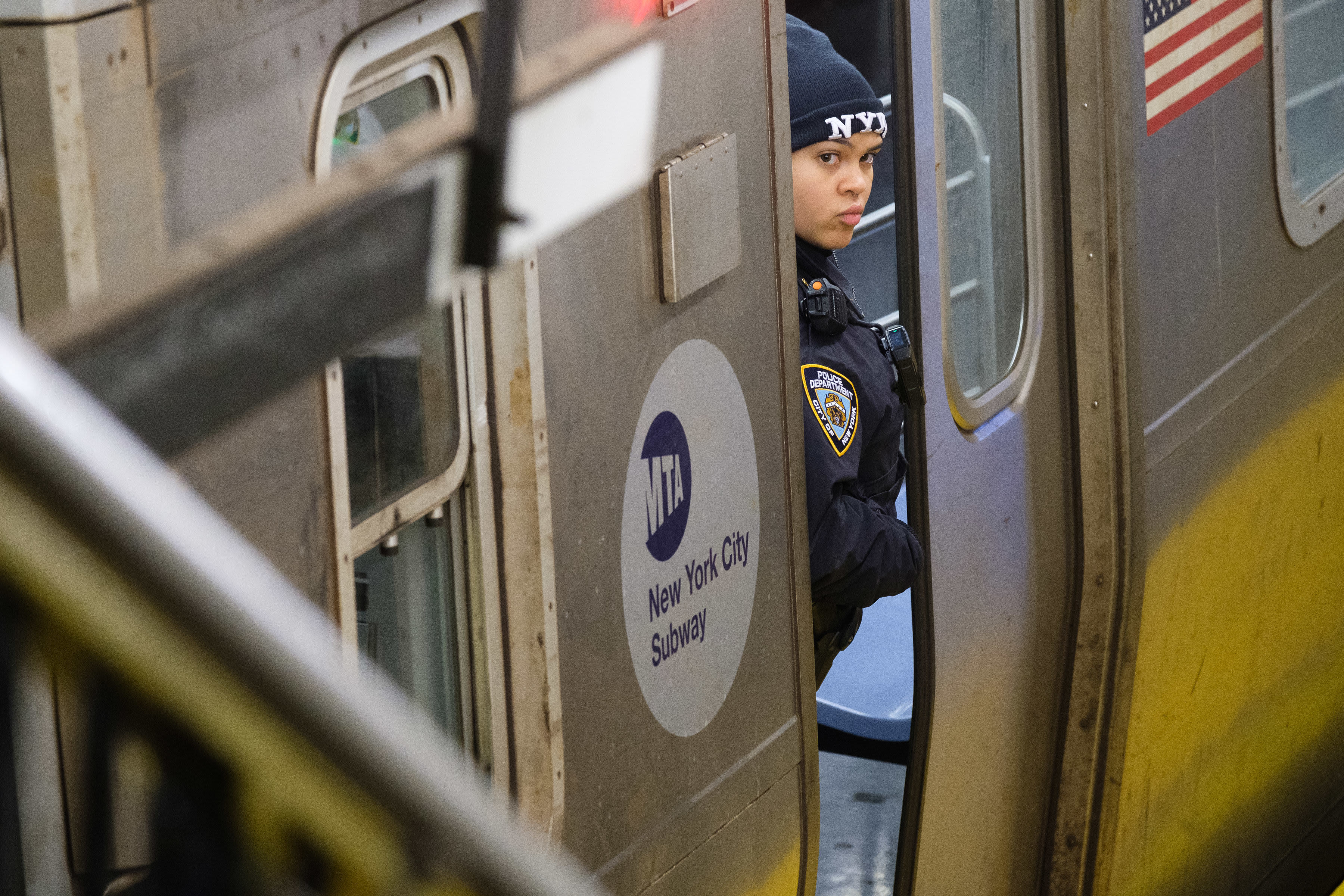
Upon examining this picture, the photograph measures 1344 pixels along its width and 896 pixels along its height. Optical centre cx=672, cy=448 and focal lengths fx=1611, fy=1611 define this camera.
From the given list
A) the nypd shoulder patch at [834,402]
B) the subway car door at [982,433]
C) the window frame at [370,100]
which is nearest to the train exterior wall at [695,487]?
the window frame at [370,100]

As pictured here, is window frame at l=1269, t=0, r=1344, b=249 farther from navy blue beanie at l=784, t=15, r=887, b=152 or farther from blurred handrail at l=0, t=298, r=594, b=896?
blurred handrail at l=0, t=298, r=594, b=896

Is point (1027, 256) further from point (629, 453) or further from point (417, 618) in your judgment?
point (417, 618)

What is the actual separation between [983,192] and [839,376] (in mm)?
516

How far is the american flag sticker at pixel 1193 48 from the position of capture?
9.05 ft

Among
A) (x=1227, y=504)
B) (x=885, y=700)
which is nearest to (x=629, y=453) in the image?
(x=1227, y=504)

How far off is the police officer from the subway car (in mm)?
86

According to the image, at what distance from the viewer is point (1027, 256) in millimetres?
2775

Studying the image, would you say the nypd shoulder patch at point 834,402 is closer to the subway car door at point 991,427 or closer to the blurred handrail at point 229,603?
the subway car door at point 991,427

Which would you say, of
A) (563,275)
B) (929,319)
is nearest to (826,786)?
(929,319)

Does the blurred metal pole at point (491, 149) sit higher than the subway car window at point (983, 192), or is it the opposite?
the blurred metal pole at point (491, 149)

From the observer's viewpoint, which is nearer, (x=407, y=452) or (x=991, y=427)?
(x=407, y=452)

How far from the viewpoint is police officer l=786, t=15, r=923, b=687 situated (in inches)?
91.9

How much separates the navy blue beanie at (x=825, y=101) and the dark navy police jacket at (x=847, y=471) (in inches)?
6.8

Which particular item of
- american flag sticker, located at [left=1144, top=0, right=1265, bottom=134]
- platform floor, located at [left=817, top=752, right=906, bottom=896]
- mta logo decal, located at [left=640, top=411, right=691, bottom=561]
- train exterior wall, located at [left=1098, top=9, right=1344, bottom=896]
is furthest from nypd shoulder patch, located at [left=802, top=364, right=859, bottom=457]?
platform floor, located at [left=817, top=752, right=906, bottom=896]
